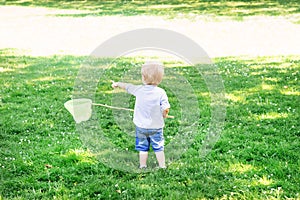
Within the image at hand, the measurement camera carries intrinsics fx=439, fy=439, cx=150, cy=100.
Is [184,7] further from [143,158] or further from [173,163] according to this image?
[143,158]

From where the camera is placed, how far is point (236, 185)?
4.89 metres

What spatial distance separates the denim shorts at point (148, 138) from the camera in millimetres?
5230

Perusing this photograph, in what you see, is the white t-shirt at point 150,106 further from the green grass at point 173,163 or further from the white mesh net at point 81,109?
the white mesh net at point 81,109

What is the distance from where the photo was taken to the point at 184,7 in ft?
79.7

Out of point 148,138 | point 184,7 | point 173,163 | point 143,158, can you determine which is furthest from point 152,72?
point 184,7

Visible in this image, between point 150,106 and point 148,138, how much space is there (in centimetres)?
46

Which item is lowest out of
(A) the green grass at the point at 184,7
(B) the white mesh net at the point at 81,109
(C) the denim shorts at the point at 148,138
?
(C) the denim shorts at the point at 148,138

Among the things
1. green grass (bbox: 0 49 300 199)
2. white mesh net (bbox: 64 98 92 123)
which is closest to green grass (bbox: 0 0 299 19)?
green grass (bbox: 0 49 300 199)

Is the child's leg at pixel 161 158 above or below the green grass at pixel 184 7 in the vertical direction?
below

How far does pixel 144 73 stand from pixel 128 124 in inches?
80.2

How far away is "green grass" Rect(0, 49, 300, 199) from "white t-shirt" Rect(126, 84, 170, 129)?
2.04 ft

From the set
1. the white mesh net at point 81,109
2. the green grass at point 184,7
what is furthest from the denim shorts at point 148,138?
the green grass at point 184,7

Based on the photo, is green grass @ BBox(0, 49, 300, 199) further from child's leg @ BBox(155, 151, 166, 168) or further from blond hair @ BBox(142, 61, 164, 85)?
blond hair @ BBox(142, 61, 164, 85)

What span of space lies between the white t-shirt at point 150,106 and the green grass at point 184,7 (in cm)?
1616
